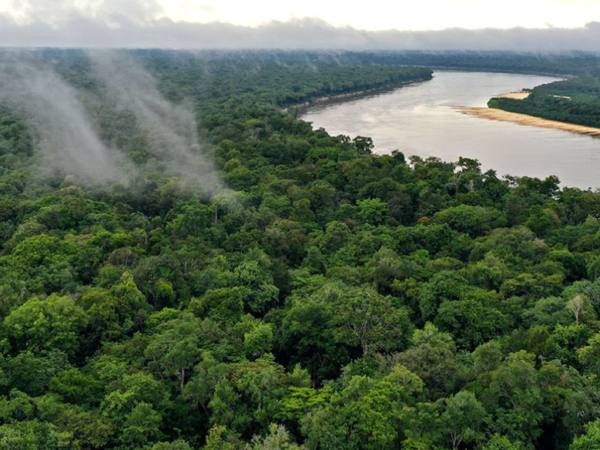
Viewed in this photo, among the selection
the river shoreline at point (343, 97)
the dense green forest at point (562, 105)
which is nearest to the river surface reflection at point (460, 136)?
the river shoreline at point (343, 97)

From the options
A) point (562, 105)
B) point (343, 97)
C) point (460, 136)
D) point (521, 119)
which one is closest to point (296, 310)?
point (460, 136)

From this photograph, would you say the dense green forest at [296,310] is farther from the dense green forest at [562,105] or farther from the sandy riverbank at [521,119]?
the dense green forest at [562,105]

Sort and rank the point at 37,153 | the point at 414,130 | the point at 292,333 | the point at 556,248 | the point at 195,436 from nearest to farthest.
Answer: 1. the point at 195,436
2. the point at 292,333
3. the point at 556,248
4. the point at 37,153
5. the point at 414,130

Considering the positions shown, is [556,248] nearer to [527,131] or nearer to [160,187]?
[160,187]

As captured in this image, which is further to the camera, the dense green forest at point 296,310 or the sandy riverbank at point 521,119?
the sandy riverbank at point 521,119

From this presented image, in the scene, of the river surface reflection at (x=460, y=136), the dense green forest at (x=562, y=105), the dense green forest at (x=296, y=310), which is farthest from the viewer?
the dense green forest at (x=562, y=105)

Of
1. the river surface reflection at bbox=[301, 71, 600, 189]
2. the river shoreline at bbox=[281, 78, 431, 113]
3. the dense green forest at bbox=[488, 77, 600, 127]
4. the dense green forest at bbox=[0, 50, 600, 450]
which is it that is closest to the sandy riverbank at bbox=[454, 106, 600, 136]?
the dense green forest at bbox=[488, 77, 600, 127]

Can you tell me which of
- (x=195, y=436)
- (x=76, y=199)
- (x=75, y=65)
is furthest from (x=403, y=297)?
(x=75, y=65)
